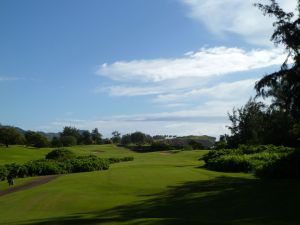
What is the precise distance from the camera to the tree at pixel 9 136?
8938 centimetres

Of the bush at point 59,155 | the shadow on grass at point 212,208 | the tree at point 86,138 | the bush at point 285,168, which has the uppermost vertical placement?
the tree at point 86,138

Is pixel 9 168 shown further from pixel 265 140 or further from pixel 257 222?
pixel 265 140

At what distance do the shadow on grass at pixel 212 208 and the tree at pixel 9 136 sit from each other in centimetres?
6780

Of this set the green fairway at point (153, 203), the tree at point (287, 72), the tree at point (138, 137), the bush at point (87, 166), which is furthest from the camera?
the tree at point (138, 137)

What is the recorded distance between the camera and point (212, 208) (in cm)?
1902

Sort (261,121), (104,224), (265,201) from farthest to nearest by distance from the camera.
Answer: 1. (261,121)
2. (265,201)
3. (104,224)

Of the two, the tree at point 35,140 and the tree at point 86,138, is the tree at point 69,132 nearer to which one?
the tree at point 86,138

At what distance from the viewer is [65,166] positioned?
44.9 metres

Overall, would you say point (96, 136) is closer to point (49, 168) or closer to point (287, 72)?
point (49, 168)

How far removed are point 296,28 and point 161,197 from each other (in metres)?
14.5

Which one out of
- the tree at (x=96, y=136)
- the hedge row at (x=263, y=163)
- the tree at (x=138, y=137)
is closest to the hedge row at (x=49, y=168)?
the hedge row at (x=263, y=163)

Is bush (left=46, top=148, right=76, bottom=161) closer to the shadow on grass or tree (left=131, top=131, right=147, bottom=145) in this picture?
the shadow on grass

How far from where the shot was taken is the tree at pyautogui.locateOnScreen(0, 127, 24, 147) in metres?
89.4

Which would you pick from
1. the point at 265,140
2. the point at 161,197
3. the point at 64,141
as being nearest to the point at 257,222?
the point at 161,197
